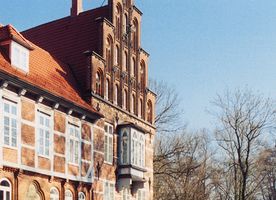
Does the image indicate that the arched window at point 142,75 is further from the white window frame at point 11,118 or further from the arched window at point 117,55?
the white window frame at point 11,118

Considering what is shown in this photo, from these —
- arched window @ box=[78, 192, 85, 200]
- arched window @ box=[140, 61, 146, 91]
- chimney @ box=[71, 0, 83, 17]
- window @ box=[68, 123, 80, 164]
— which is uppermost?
chimney @ box=[71, 0, 83, 17]

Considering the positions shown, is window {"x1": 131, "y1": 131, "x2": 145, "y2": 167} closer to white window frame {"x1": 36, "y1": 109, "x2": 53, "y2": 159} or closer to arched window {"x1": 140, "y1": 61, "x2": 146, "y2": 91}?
arched window {"x1": 140, "y1": 61, "x2": 146, "y2": 91}

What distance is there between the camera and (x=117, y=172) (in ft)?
96.6

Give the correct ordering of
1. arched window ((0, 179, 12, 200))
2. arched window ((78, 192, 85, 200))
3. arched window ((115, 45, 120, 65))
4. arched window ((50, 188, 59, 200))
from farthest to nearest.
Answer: arched window ((115, 45, 120, 65)), arched window ((78, 192, 85, 200)), arched window ((50, 188, 59, 200)), arched window ((0, 179, 12, 200))

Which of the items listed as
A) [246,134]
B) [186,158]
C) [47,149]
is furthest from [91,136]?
[186,158]

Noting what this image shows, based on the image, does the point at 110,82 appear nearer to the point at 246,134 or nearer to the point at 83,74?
the point at 83,74

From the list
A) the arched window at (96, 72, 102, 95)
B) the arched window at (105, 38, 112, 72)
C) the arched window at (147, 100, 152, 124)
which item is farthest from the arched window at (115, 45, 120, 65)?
the arched window at (147, 100, 152, 124)

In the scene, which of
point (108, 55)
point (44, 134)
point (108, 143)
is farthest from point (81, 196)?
point (108, 55)

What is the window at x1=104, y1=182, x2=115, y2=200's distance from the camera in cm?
2834

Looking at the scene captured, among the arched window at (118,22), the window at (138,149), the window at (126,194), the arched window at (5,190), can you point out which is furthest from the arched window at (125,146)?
the arched window at (5,190)

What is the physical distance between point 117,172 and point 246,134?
12.2 m

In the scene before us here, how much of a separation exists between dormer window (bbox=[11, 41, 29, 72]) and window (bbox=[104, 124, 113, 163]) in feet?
21.9

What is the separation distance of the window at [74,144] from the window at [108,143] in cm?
289

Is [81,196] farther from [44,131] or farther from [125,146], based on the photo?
[125,146]
